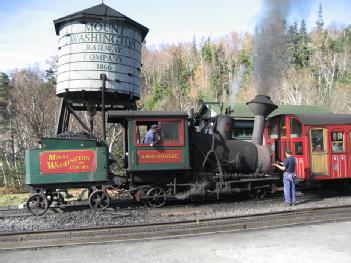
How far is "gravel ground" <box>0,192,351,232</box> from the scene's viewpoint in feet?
31.1

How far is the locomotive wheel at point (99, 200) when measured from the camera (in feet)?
36.3

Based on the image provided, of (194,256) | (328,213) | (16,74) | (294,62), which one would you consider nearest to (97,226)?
(194,256)

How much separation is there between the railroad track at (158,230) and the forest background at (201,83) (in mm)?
6986

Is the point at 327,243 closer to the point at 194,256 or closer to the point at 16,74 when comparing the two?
the point at 194,256

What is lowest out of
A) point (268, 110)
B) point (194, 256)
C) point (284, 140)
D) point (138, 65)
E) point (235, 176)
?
point (194, 256)

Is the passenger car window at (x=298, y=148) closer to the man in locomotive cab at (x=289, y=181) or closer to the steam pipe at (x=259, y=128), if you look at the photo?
the steam pipe at (x=259, y=128)

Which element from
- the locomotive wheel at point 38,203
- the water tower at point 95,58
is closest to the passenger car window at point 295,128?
the water tower at point 95,58

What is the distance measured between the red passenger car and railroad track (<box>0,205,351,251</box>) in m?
2.93

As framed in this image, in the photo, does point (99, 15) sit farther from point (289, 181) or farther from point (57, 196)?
point (289, 181)

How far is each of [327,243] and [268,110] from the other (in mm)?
6541

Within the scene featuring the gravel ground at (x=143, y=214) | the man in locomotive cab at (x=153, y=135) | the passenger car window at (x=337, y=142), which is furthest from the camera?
the passenger car window at (x=337, y=142)

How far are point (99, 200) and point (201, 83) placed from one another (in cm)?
6921

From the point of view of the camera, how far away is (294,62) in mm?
64562

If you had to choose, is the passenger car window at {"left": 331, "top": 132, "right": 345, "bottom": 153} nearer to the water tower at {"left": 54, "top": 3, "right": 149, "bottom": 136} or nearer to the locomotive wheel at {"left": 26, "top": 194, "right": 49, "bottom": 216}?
the water tower at {"left": 54, "top": 3, "right": 149, "bottom": 136}
